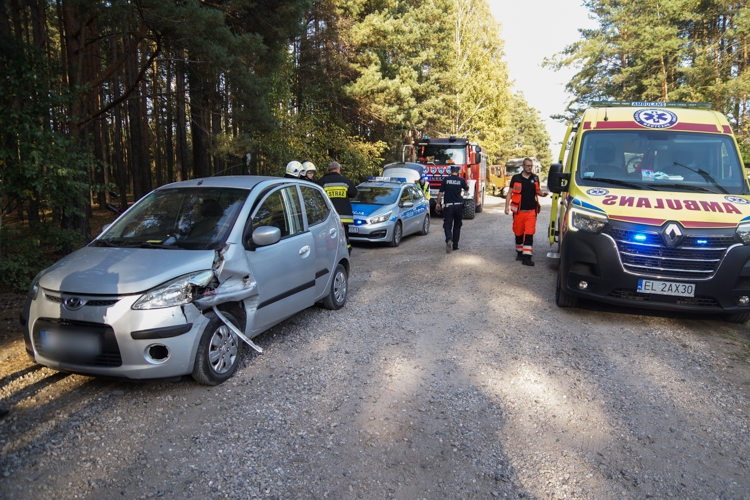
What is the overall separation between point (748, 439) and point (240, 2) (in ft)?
37.2

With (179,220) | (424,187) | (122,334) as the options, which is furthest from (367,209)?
(122,334)

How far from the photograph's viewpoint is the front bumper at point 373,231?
12.3 metres

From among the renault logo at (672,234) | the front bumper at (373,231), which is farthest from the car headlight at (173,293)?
the front bumper at (373,231)

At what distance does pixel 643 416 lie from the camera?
4074 millimetres

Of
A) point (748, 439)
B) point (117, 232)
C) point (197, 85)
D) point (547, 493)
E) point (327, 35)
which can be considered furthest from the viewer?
point (327, 35)

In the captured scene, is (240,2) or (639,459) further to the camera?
(240,2)

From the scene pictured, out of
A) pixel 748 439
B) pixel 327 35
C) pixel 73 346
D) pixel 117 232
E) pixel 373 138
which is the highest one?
pixel 327 35

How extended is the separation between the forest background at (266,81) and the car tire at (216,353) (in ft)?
13.4

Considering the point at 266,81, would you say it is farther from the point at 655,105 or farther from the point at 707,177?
the point at 707,177

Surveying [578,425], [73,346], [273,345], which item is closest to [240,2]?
[273,345]

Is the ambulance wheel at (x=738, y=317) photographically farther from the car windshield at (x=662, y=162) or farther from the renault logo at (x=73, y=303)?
the renault logo at (x=73, y=303)

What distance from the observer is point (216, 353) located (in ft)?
14.4

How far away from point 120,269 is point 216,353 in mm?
1034

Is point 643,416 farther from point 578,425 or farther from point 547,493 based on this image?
point 547,493
